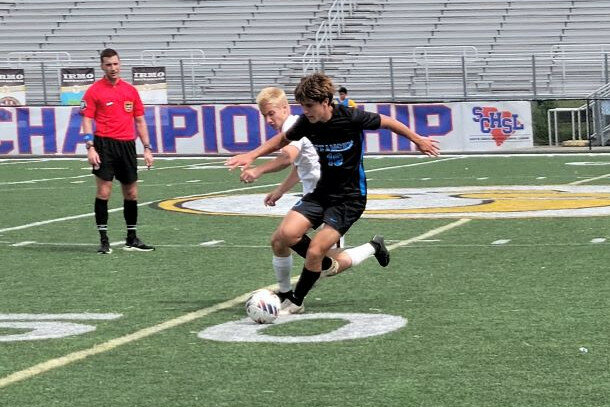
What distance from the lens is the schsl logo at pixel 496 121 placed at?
31.2 metres

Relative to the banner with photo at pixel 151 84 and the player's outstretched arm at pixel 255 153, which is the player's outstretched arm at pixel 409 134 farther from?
the banner with photo at pixel 151 84

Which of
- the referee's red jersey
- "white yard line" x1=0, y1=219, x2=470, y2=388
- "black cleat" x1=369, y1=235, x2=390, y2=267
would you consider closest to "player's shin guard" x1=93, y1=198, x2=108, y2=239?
the referee's red jersey

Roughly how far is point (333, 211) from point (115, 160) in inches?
174

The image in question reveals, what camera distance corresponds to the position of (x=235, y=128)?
32406 millimetres

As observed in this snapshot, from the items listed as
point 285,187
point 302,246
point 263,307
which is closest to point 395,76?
point 285,187

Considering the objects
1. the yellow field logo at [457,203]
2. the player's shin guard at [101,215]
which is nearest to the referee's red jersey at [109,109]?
the player's shin guard at [101,215]

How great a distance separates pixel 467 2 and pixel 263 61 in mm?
7037

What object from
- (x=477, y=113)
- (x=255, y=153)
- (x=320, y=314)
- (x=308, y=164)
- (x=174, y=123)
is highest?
(x=174, y=123)

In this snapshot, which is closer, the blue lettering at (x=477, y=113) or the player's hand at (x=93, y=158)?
the player's hand at (x=93, y=158)

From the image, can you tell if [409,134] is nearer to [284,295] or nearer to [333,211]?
[333,211]

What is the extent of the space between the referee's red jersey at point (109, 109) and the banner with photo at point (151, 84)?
2081 cm

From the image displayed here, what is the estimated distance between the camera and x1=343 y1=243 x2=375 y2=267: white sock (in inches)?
366

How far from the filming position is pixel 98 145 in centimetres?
1278

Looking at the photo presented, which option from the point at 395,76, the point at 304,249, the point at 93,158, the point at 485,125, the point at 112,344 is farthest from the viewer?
the point at 395,76
